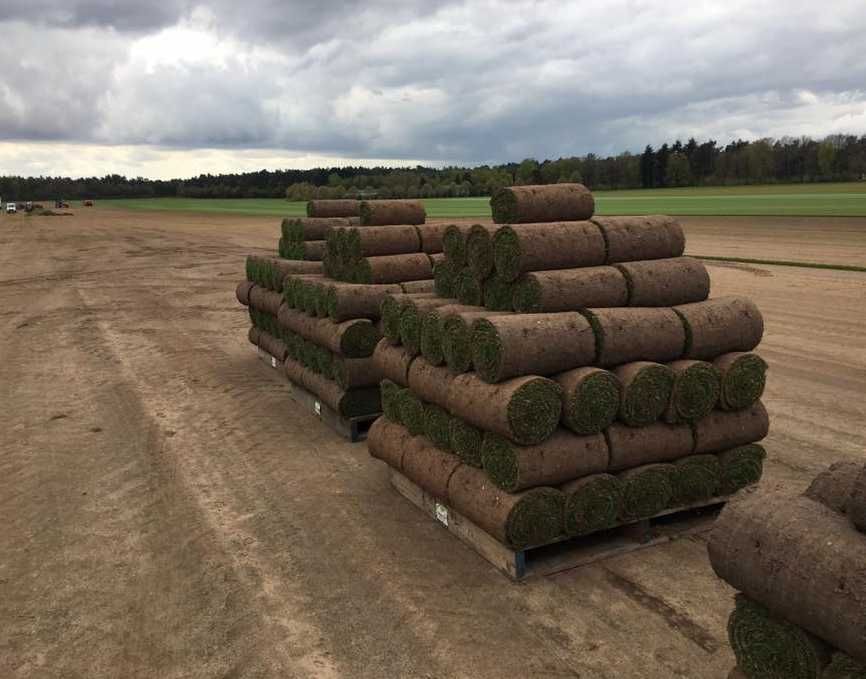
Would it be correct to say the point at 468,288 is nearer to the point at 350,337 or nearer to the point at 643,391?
the point at 643,391

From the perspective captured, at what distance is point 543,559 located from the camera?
6773mm

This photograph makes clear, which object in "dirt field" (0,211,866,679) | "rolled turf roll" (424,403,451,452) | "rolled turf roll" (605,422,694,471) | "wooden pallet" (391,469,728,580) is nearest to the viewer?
"dirt field" (0,211,866,679)

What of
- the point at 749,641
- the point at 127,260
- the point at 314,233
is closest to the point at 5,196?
the point at 127,260

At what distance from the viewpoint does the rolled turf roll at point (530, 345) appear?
6.55 m

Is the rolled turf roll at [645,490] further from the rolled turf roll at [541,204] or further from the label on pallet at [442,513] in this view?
the rolled turf roll at [541,204]

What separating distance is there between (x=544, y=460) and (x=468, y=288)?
251 centimetres

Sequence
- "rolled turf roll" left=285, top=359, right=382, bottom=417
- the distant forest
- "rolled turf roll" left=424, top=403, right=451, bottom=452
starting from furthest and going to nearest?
1. the distant forest
2. "rolled turf roll" left=285, top=359, right=382, bottom=417
3. "rolled turf roll" left=424, top=403, right=451, bottom=452

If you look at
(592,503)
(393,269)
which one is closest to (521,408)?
(592,503)

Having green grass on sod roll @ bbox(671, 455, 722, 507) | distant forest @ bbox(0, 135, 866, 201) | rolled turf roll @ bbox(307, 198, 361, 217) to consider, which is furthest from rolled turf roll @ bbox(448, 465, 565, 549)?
distant forest @ bbox(0, 135, 866, 201)

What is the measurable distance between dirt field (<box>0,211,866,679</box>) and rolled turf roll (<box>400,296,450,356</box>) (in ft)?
5.98

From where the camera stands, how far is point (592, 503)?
6.62m

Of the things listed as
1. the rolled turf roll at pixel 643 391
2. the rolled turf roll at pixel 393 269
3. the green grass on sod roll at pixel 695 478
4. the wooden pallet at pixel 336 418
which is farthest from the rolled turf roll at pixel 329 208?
the green grass on sod roll at pixel 695 478

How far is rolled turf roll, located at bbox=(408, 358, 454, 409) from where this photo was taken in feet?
24.1

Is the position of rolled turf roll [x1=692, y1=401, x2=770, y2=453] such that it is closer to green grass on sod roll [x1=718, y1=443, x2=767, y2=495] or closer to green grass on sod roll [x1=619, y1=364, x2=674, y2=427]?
green grass on sod roll [x1=718, y1=443, x2=767, y2=495]
